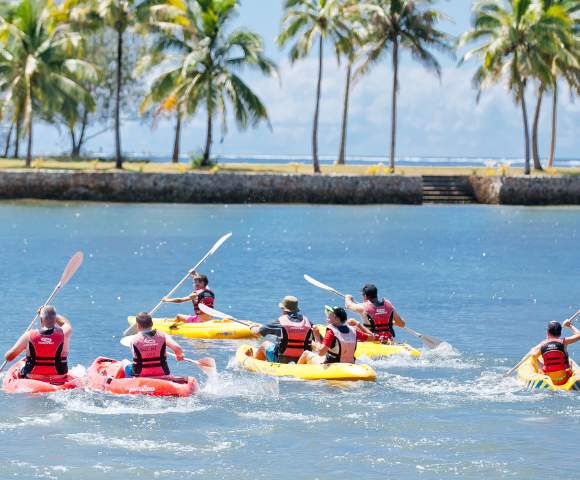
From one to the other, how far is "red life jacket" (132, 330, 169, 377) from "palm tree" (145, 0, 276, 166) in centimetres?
4682

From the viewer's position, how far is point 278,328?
20328 millimetres

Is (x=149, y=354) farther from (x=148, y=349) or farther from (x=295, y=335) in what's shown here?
(x=295, y=335)

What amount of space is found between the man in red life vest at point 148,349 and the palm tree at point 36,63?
45.0 meters

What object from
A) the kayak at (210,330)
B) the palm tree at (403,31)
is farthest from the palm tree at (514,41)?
the kayak at (210,330)

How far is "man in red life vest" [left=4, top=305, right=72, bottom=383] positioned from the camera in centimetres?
1839

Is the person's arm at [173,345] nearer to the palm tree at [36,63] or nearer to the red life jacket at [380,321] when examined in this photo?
the red life jacket at [380,321]

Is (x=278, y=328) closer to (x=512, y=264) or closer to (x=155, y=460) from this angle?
(x=155, y=460)

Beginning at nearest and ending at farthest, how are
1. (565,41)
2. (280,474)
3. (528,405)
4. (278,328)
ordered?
(280,474), (528,405), (278,328), (565,41)

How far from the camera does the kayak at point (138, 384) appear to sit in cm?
1845

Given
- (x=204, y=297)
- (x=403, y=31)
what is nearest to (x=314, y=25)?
(x=403, y=31)

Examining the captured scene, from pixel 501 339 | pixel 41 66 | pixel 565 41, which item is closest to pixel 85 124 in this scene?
pixel 41 66

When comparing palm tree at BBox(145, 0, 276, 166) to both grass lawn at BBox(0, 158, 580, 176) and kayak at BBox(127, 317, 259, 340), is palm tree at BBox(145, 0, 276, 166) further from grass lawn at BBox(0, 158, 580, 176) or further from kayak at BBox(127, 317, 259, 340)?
kayak at BBox(127, 317, 259, 340)

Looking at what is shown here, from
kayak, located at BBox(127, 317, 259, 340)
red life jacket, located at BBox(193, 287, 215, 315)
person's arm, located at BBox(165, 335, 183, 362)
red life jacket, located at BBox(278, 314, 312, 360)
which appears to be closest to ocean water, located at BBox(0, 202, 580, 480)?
kayak, located at BBox(127, 317, 259, 340)

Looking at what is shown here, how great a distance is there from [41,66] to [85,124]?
19.0 metres
